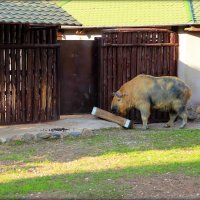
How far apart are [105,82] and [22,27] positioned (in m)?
2.58

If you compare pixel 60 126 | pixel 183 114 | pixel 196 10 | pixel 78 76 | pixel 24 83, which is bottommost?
pixel 60 126

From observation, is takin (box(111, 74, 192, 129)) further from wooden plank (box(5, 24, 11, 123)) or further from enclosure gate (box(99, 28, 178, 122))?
wooden plank (box(5, 24, 11, 123))

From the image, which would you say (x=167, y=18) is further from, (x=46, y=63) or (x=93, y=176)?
(x=93, y=176)

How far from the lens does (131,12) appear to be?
60.1 feet

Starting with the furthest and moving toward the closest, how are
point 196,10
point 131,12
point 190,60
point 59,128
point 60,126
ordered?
1. point 131,12
2. point 196,10
3. point 190,60
4. point 60,126
5. point 59,128

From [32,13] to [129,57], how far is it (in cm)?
273

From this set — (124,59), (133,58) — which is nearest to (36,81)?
(124,59)

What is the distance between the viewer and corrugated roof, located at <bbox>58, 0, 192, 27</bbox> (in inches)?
672

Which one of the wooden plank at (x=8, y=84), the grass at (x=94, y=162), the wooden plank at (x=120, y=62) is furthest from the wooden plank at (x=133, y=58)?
the wooden plank at (x=8, y=84)

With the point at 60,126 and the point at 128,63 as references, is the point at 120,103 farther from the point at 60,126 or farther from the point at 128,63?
the point at 60,126

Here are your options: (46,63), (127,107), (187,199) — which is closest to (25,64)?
(46,63)

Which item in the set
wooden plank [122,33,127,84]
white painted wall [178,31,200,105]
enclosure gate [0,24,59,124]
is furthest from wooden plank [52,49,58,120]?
white painted wall [178,31,200,105]

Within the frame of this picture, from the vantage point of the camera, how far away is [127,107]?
14.2m

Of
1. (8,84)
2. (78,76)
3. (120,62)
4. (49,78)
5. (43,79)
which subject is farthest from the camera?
(78,76)
